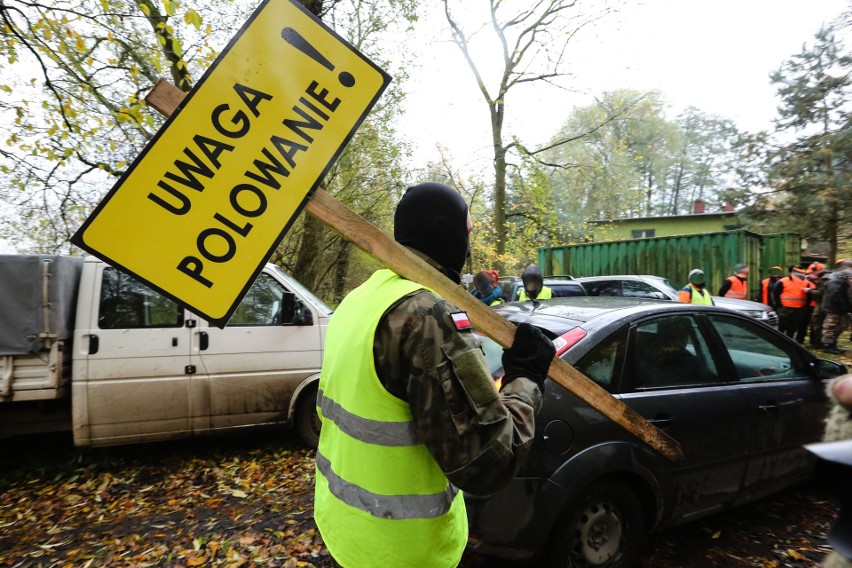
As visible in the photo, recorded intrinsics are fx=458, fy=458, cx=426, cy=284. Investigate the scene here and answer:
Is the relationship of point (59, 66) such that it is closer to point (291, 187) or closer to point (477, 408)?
point (291, 187)

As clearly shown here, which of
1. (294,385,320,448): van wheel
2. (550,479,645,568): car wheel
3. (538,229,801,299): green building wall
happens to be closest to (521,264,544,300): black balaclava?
(294,385,320,448): van wheel

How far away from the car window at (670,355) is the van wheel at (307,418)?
331cm

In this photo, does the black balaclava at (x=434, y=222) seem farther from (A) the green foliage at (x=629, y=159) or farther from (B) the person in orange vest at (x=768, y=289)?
(A) the green foliage at (x=629, y=159)

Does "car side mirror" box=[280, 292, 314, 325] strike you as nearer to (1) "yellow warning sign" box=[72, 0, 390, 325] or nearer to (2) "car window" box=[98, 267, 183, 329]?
(2) "car window" box=[98, 267, 183, 329]

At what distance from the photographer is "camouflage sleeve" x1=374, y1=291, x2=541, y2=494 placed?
3.85ft

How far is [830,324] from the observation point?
29.3 ft

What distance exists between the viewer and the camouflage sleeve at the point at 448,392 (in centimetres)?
117

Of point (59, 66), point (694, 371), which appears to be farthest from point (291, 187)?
point (59, 66)

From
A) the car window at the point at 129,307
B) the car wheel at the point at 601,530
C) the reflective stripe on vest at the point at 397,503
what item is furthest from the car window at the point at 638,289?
the reflective stripe on vest at the point at 397,503

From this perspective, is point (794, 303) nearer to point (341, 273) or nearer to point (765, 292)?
point (765, 292)

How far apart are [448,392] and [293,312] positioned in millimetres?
3859

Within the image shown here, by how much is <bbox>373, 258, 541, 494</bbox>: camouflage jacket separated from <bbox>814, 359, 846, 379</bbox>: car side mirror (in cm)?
349

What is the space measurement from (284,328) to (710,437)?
3.81 metres

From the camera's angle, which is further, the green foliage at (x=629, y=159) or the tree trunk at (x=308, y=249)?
the green foliage at (x=629, y=159)
